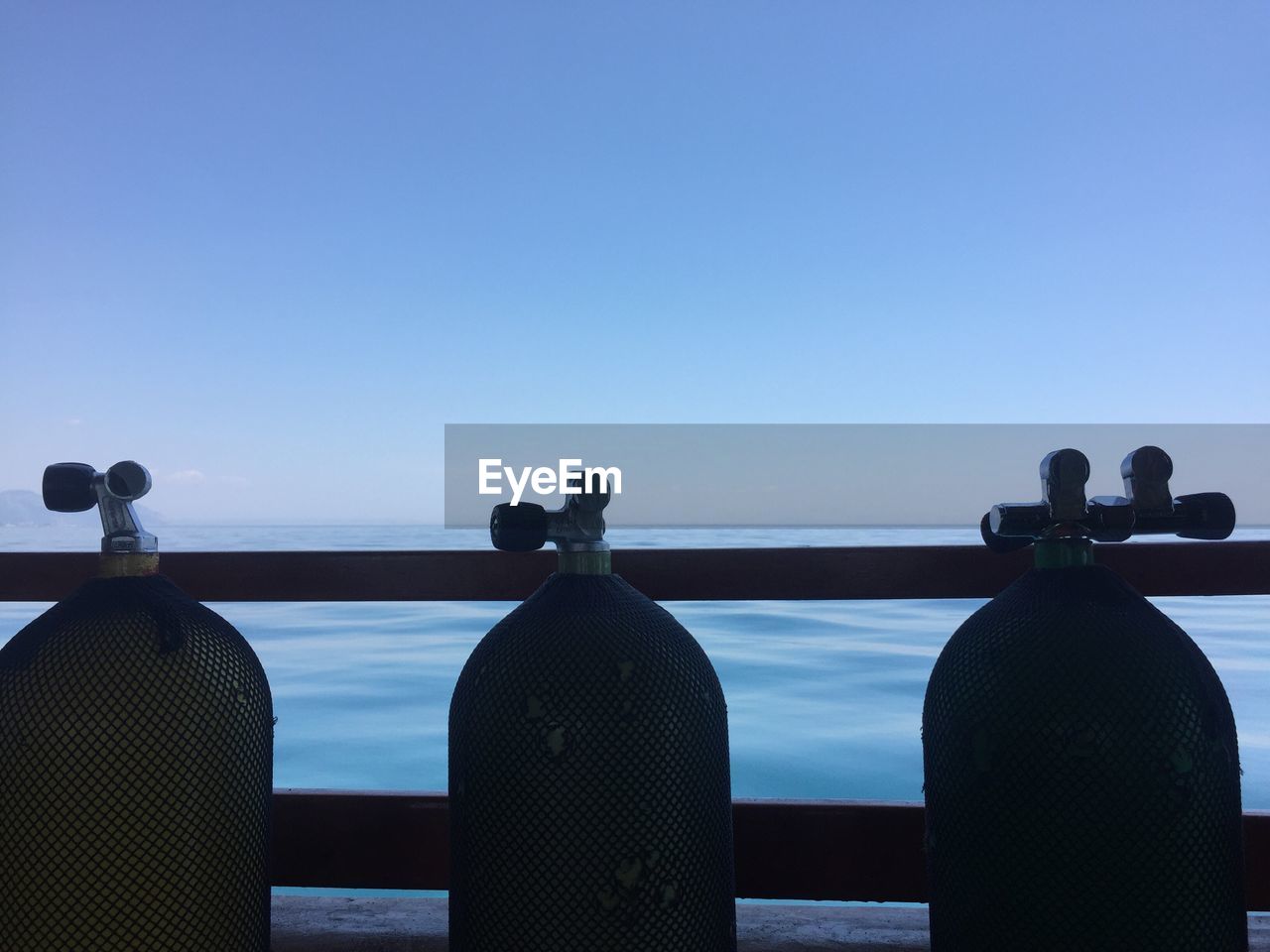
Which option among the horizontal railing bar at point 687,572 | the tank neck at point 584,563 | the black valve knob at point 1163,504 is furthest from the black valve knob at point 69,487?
the black valve knob at point 1163,504

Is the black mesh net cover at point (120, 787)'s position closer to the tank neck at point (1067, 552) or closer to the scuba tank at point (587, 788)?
the scuba tank at point (587, 788)

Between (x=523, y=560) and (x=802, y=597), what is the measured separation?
0.32m

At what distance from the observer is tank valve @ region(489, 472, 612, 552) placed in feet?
2.42

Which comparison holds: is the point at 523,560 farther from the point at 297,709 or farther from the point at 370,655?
the point at 370,655

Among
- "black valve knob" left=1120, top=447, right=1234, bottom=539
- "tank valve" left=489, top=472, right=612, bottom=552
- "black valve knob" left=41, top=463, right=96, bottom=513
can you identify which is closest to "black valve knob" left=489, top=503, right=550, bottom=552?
"tank valve" left=489, top=472, right=612, bottom=552

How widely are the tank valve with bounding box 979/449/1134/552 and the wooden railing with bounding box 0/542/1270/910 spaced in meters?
0.24

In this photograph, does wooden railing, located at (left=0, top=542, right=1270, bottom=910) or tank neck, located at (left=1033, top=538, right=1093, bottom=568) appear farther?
wooden railing, located at (left=0, top=542, right=1270, bottom=910)

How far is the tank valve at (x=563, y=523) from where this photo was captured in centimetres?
74

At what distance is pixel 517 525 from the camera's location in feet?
2.43

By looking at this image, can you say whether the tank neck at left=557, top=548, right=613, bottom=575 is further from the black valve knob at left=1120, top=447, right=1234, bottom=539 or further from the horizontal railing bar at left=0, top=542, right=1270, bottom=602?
the black valve knob at left=1120, top=447, right=1234, bottom=539

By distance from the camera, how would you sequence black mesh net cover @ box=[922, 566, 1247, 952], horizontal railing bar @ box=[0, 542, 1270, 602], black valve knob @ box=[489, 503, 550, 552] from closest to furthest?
black mesh net cover @ box=[922, 566, 1247, 952] < black valve knob @ box=[489, 503, 550, 552] < horizontal railing bar @ box=[0, 542, 1270, 602]

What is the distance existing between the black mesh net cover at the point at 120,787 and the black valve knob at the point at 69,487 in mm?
89

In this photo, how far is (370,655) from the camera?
10406 mm

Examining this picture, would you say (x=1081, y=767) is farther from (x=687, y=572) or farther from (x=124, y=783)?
(x=124, y=783)
